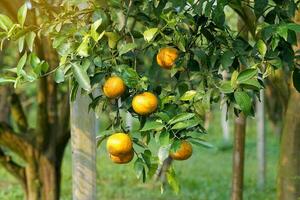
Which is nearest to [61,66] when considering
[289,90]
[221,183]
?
[289,90]

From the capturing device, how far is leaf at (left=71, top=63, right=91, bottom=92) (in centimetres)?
208

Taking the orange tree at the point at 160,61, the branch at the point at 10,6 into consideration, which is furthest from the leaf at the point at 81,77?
the branch at the point at 10,6

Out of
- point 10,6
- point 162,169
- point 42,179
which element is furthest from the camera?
point 162,169

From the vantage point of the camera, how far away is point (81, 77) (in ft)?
6.89

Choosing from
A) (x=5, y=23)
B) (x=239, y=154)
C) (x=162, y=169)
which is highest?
(x=5, y=23)

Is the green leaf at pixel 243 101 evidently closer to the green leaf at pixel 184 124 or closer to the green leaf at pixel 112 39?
the green leaf at pixel 184 124

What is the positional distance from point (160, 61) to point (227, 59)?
0.26m

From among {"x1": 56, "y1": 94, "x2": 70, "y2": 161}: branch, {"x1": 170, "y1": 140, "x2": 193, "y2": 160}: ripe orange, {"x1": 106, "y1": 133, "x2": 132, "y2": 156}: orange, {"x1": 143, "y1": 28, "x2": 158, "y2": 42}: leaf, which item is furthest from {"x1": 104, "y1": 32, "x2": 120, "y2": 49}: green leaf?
{"x1": 56, "y1": 94, "x2": 70, "y2": 161}: branch

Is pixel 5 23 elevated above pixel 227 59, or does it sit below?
above

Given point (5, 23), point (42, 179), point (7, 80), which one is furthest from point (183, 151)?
point (42, 179)

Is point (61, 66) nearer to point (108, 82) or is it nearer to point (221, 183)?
point (108, 82)

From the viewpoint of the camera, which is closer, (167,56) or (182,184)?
(167,56)

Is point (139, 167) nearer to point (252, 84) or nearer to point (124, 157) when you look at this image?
point (124, 157)

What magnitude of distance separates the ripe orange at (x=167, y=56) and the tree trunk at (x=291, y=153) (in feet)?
4.91
